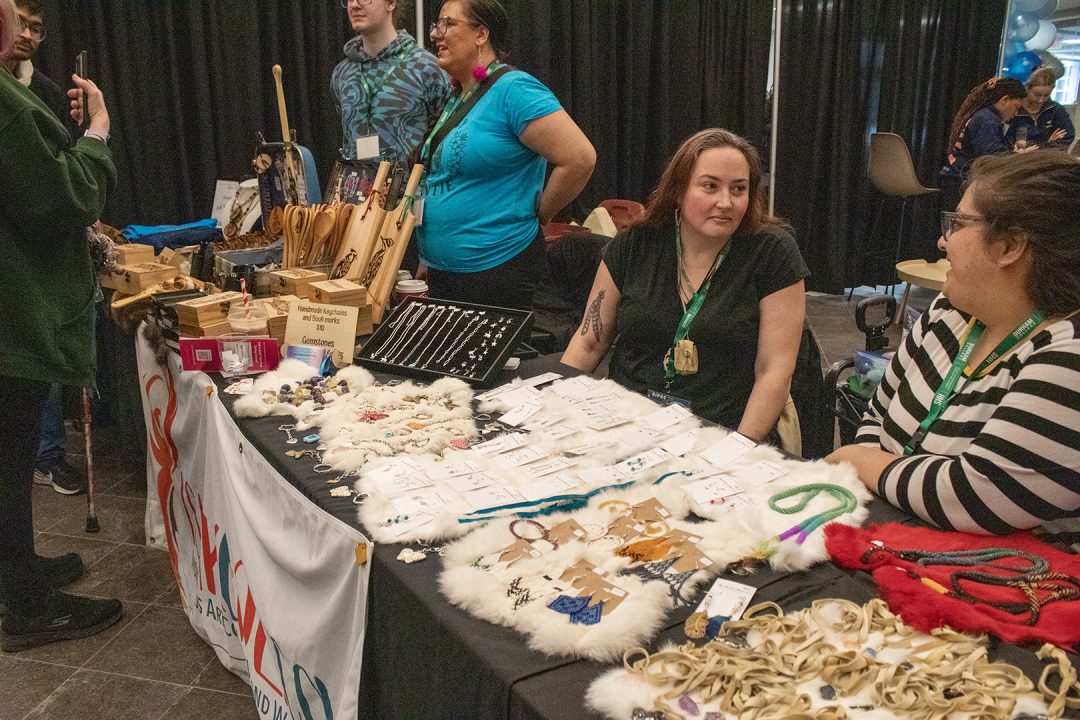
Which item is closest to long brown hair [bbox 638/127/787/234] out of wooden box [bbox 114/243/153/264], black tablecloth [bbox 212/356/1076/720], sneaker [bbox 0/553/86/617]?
black tablecloth [bbox 212/356/1076/720]

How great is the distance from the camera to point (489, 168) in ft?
8.00

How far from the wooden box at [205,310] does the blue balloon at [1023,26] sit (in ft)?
22.0

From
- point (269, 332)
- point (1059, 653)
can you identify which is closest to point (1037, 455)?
point (1059, 653)

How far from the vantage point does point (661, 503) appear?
127 cm

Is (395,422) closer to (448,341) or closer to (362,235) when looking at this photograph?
(448,341)

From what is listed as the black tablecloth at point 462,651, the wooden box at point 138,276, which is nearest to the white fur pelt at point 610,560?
the black tablecloth at point 462,651

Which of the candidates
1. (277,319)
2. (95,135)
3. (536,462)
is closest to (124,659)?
(277,319)

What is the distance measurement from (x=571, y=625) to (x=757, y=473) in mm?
539

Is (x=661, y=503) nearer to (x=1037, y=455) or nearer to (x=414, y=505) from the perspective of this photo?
(x=414, y=505)

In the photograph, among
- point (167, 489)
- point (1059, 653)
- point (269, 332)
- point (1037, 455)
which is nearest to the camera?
point (1059, 653)

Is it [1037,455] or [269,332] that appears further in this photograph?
[269,332]

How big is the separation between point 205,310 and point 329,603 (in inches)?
39.9

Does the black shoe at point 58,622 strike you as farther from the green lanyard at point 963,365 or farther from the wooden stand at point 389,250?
the green lanyard at point 963,365

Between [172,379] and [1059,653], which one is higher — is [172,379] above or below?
below
